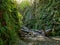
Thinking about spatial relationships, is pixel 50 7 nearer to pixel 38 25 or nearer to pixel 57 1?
pixel 57 1

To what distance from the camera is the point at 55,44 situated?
16.4ft

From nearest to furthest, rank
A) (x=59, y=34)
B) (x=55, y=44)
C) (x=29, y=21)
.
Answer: (x=55, y=44), (x=59, y=34), (x=29, y=21)

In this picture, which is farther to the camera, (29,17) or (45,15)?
(29,17)

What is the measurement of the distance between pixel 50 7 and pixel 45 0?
3.46 ft

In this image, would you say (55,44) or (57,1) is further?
(57,1)

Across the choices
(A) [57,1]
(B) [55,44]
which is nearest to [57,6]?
(A) [57,1]

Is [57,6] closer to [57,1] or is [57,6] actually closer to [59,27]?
[57,1]

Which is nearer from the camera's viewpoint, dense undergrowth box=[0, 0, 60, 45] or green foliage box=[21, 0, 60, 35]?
dense undergrowth box=[0, 0, 60, 45]

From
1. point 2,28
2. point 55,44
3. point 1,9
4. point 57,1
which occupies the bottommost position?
point 55,44

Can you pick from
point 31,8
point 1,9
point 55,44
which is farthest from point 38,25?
point 1,9

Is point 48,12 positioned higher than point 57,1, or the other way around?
point 57,1

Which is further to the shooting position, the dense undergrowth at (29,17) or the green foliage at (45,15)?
the green foliage at (45,15)

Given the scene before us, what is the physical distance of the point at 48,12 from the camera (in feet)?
29.8

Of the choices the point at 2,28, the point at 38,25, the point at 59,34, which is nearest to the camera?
the point at 2,28
